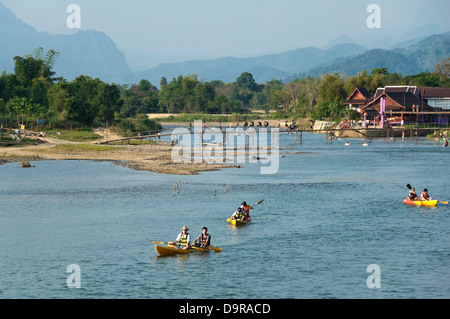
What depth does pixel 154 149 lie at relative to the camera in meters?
96.2

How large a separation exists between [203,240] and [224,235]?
5124 mm

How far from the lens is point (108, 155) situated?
285 ft

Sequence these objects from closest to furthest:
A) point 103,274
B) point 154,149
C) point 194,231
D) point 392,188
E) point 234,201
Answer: point 103,274
point 194,231
point 234,201
point 392,188
point 154,149

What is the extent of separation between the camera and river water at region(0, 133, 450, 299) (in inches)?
1175

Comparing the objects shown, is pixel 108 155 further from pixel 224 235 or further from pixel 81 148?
pixel 224 235

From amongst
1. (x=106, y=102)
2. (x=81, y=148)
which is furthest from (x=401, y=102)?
(x=81, y=148)

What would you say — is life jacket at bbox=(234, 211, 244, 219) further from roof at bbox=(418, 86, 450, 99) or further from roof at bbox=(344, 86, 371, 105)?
roof at bbox=(344, 86, 371, 105)

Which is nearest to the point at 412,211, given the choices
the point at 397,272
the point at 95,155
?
the point at 397,272

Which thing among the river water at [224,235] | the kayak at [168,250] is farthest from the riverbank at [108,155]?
the kayak at [168,250]

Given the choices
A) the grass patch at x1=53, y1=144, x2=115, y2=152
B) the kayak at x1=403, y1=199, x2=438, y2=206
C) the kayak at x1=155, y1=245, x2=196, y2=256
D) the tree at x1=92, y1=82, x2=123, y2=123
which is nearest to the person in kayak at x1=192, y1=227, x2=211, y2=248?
the kayak at x1=155, y1=245, x2=196, y2=256

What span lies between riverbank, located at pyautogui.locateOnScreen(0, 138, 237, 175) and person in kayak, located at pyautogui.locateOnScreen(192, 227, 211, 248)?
114ft

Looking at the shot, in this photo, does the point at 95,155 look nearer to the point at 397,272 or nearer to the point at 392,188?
the point at 392,188

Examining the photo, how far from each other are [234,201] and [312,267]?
2034 cm

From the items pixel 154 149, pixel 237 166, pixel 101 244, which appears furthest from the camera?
pixel 154 149
